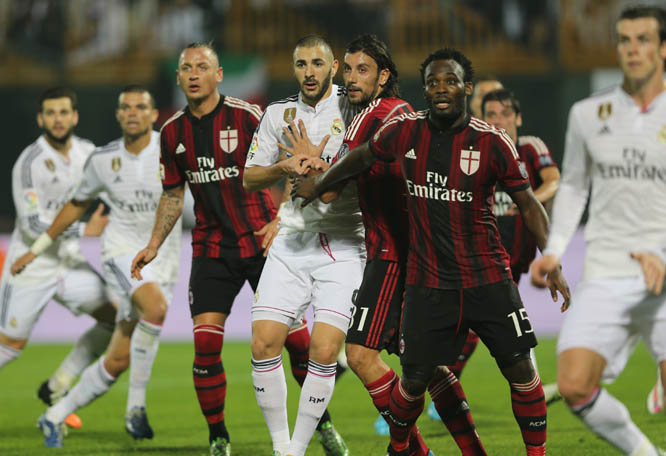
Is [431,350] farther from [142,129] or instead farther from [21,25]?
[21,25]

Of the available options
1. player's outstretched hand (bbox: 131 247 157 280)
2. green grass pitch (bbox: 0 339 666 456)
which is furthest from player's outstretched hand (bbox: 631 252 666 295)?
player's outstretched hand (bbox: 131 247 157 280)

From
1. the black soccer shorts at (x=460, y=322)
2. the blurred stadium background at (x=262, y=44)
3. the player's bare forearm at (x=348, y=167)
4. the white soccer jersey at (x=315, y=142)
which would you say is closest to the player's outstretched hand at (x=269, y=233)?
the white soccer jersey at (x=315, y=142)

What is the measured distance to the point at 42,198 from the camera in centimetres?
836

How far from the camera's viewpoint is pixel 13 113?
53.0ft

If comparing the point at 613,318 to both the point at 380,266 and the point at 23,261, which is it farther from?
the point at 23,261

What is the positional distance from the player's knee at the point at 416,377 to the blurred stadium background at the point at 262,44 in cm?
1019

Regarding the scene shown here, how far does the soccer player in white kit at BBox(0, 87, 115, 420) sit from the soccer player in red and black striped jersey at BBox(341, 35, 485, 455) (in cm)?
348

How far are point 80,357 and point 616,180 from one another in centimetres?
523

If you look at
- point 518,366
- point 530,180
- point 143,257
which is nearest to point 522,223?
point 530,180

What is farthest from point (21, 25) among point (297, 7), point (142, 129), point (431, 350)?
point (431, 350)

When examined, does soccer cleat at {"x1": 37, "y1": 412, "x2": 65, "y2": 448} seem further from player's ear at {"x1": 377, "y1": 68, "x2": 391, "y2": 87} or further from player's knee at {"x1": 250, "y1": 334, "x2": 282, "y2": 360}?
player's ear at {"x1": 377, "y1": 68, "x2": 391, "y2": 87}

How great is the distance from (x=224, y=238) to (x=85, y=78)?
417 inches

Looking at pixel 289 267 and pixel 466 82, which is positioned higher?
pixel 466 82

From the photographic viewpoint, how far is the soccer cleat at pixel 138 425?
7516mm
